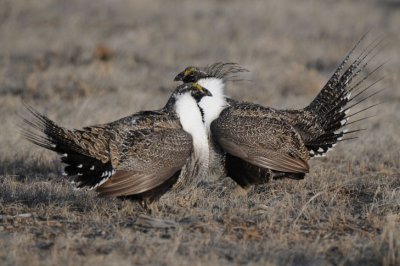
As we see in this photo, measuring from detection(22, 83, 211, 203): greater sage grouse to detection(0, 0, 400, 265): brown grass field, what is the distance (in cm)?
23

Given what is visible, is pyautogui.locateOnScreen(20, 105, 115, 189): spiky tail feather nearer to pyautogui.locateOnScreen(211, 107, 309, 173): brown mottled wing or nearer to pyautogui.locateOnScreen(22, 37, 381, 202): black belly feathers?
pyautogui.locateOnScreen(22, 37, 381, 202): black belly feathers

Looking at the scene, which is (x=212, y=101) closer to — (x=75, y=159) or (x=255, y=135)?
(x=255, y=135)

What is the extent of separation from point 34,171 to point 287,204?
249cm

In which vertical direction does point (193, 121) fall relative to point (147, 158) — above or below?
above

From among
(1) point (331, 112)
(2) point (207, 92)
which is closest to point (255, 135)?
(2) point (207, 92)

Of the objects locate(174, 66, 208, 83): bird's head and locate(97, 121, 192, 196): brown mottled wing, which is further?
locate(174, 66, 208, 83): bird's head

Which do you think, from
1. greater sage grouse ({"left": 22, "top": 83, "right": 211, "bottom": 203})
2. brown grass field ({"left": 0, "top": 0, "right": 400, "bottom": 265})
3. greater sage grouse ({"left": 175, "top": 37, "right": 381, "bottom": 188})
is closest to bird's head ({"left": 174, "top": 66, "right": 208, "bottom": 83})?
greater sage grouse ({"left": 175, "top": 37, "right": 381, "bottom": 188})

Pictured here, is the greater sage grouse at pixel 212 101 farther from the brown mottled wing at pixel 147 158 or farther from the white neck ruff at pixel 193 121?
the brown mottled wing at pixel 147 158

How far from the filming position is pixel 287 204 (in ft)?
16.0

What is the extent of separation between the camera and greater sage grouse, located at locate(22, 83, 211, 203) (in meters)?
4.45

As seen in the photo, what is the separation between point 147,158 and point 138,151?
8cm

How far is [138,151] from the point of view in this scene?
4617 mm

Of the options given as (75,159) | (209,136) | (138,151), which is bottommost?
(75,159)

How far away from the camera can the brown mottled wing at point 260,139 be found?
5316 mm
